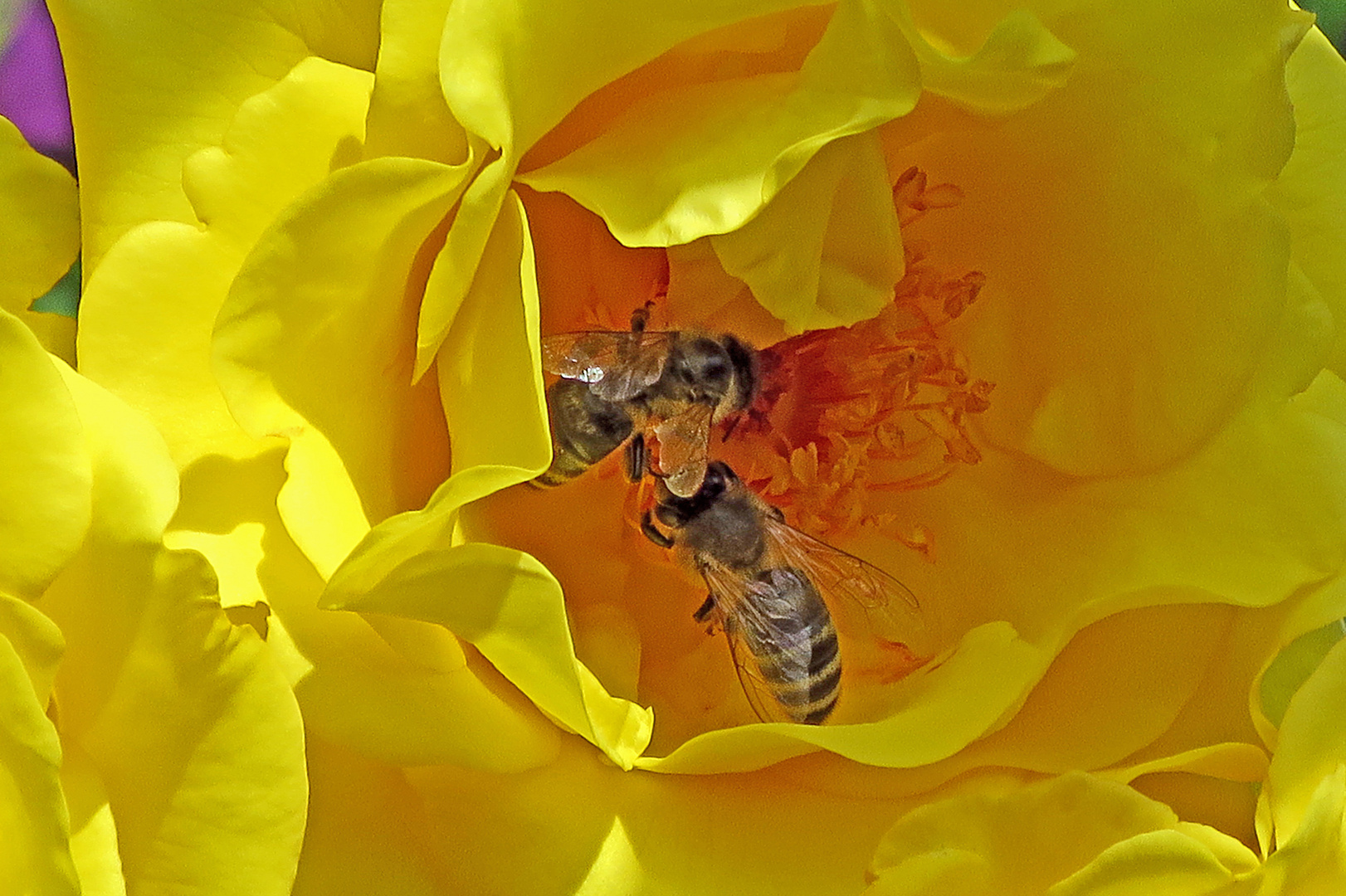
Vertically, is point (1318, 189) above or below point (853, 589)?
above

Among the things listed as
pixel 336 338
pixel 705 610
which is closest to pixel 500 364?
pixel 336 338

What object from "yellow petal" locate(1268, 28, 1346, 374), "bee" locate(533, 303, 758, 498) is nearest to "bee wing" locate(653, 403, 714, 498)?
"bee" locate(533, 303, 758, 498)

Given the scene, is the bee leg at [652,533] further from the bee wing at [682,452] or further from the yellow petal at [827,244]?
the yellow petal at [827,244]

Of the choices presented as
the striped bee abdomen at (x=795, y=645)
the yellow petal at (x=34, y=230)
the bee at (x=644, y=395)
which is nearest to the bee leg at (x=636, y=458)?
the bee at (x=644, y=395)

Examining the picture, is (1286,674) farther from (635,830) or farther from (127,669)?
(127,669)

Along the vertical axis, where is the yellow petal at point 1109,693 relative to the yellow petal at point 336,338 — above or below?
below

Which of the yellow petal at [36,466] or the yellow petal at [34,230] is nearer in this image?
the yellow petal at [36,466]
